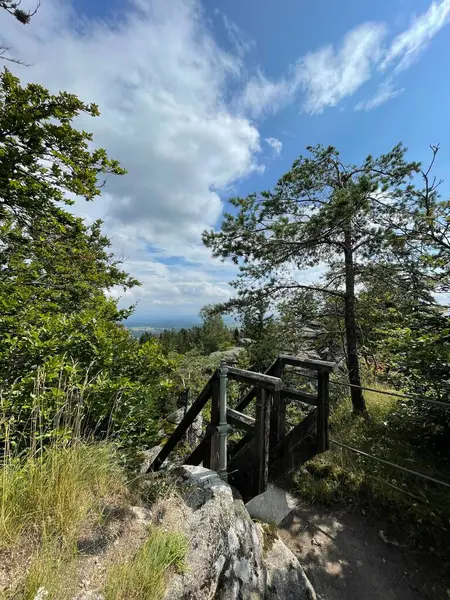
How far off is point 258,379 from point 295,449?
48.6 inches

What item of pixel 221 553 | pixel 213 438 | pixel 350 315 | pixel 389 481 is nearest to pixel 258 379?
pixel 213 438

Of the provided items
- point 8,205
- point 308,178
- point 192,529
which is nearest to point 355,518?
point 192,529

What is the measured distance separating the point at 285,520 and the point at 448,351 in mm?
2650

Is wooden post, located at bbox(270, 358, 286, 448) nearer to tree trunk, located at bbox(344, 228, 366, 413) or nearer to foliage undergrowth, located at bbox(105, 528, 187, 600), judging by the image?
foliage undergrowth, located at bbox(105, 528, 187, 600)

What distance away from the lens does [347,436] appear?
14.3 ft

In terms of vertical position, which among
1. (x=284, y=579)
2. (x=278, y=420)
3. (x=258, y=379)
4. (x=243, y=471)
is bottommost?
Answer: (x=284, y=579)

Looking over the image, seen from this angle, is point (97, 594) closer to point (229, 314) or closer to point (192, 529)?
point (192, 529)

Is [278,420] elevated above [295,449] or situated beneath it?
elevated above

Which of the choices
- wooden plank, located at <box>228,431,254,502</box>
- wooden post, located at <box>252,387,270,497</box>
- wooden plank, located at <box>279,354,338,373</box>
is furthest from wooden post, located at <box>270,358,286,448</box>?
wooden post, located at <box>252,387,270,497</box>

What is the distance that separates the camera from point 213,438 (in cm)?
238

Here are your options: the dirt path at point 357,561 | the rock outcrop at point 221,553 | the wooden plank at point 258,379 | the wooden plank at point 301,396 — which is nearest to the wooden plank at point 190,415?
the wooden plank at point 258,379

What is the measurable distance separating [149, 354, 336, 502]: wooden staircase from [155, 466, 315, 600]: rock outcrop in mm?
394

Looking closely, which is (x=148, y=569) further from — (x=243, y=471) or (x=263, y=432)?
(x=243, y=471)

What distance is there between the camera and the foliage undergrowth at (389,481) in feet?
9.00
